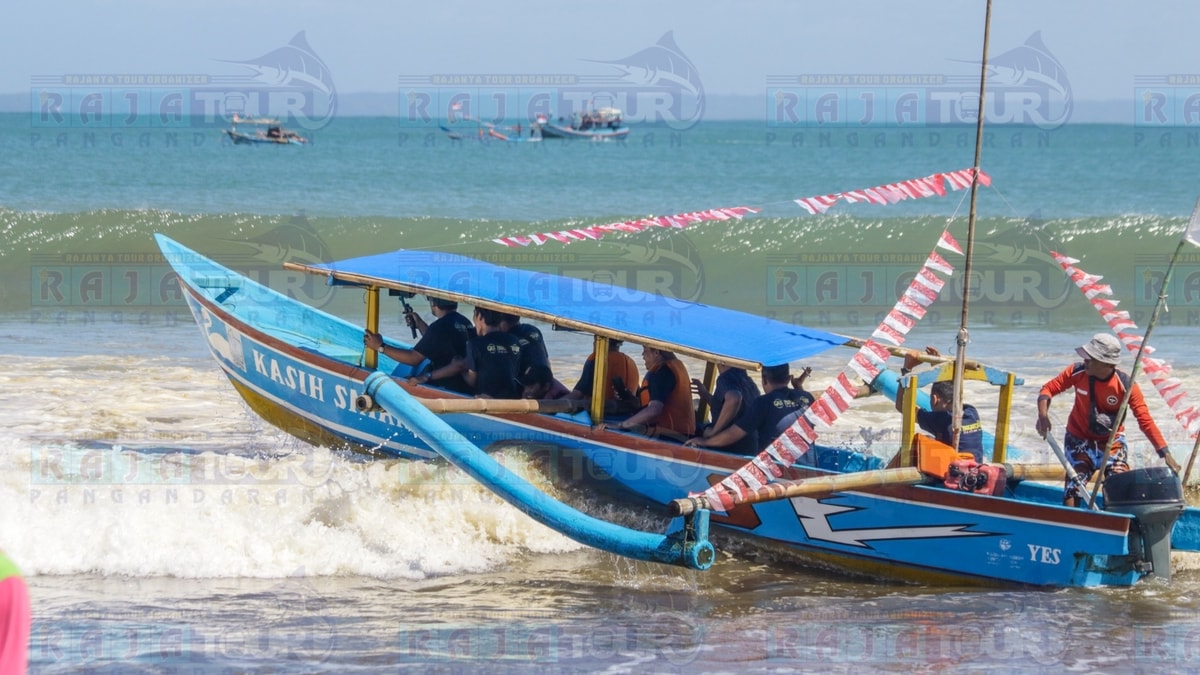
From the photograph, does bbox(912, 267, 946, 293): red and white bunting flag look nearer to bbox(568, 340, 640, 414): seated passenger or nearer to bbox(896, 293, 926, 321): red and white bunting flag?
bbox(896, 293, 926, 321): red and white bunting flag

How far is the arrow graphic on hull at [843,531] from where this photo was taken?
7918 millimetres

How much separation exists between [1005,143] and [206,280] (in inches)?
2342

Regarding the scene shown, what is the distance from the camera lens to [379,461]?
10273 mm

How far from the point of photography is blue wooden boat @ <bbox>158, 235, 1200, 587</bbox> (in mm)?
7590

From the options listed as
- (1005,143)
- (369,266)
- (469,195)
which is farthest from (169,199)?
(1005,143)

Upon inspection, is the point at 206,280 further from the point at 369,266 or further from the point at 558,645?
the point at 558,645

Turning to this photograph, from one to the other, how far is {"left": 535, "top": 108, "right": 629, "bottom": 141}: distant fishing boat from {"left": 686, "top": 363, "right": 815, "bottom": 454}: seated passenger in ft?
237

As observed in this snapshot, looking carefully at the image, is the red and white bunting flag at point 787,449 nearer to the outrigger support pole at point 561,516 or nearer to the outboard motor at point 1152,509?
the outrigger support pole at point 561,516

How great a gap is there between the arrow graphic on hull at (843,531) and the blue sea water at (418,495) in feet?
1.00

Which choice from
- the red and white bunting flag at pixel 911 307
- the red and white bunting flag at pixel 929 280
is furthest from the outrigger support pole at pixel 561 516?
the red and white bunting flag at pixel 929 280

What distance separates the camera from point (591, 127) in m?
83.4

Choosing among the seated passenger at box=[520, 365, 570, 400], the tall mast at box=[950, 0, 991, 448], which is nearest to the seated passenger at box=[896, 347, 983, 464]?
the tall mast at box=[950, 0, 991, 448]

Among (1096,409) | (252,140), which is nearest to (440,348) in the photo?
(1096,409)

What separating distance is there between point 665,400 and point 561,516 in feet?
5.16
